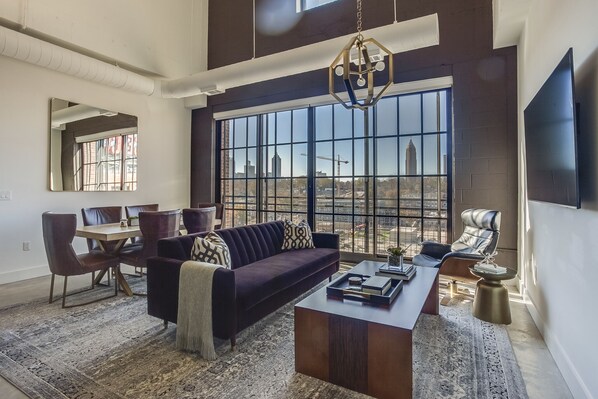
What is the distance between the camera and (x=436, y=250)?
3957mm

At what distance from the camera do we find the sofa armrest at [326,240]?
4250mm

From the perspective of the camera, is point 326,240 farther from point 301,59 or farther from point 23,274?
point 23,274

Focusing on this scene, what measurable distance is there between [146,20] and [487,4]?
5.64 meters

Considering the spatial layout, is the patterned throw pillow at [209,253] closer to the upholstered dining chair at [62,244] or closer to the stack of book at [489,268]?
the upholstered dining chair at [62,244]

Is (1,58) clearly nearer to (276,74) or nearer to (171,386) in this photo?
(276,74)

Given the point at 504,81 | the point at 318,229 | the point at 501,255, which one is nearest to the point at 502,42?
the point at 504,81

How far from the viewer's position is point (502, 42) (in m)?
3.99

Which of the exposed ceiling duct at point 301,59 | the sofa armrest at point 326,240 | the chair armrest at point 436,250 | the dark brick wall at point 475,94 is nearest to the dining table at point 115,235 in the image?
the sofa armrest at point 326,240

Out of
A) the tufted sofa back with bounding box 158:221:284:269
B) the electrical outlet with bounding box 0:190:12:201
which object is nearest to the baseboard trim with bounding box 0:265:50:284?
the electrical outlet with bounding box 0:190:12:201

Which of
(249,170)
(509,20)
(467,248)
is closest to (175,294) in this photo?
(467,248)

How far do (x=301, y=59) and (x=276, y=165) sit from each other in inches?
87.9

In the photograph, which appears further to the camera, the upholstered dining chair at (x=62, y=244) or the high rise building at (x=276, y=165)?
the high rise building at (x=276, y=165)

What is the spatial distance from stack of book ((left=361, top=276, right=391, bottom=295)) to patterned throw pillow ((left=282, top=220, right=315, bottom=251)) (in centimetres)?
177

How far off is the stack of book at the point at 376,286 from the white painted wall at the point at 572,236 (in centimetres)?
117
